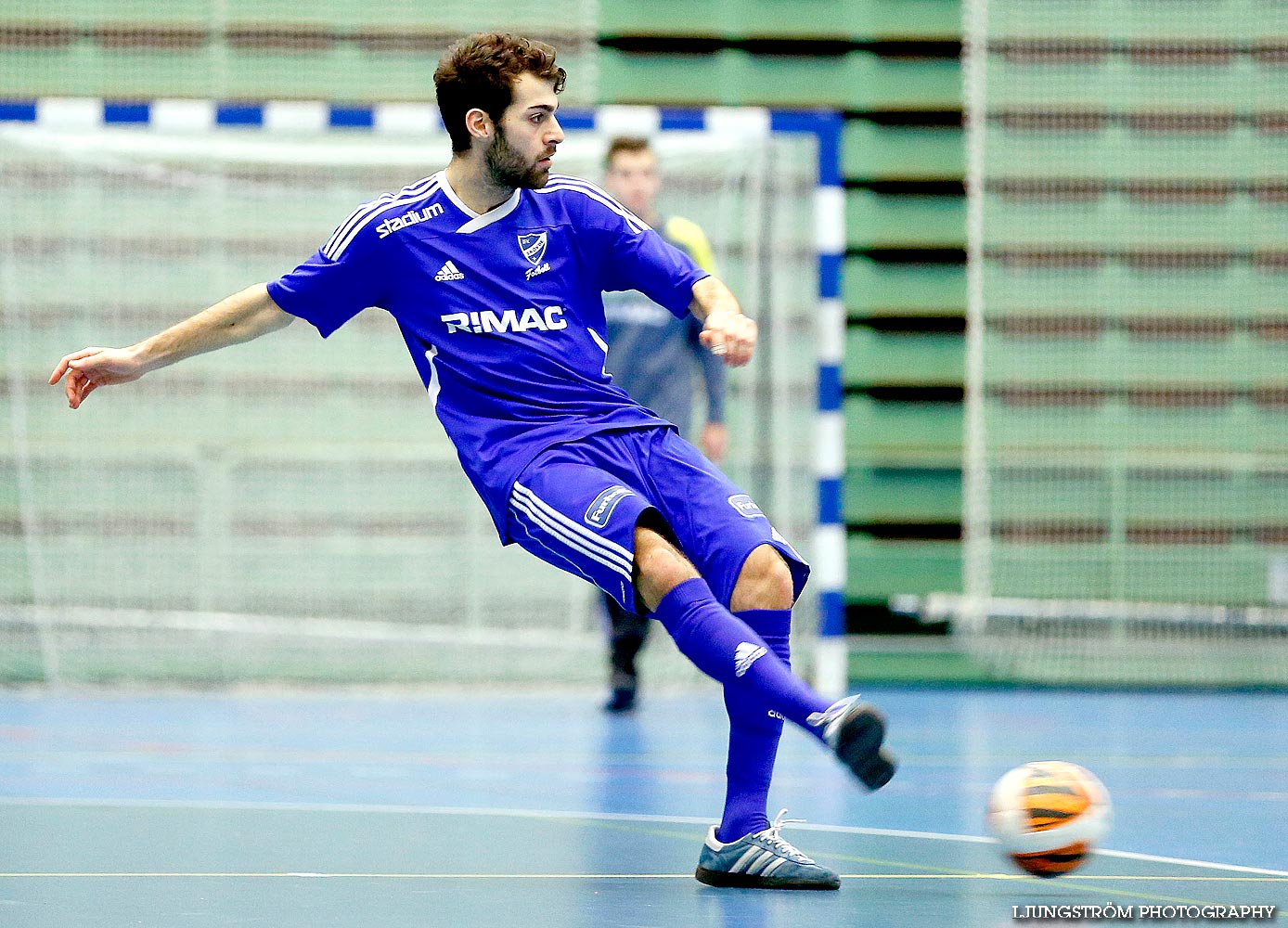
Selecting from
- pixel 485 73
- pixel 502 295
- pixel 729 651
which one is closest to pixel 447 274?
pixel 502 295

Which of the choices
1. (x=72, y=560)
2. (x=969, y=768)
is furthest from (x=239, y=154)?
(x=969, y=768)

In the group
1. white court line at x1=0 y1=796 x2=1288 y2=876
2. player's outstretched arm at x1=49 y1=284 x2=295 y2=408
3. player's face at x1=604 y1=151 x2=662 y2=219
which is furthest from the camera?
player's face at x1=604 y1=151 x2=662 y2=219

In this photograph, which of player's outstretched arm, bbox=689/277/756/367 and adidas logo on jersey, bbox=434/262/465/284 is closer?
player's outstretched arm, bbox=689/277/756/367

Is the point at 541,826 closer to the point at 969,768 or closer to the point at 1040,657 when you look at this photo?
the point at 969,768

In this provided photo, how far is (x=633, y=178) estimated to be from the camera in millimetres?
7371

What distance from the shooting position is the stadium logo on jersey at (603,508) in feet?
12.2

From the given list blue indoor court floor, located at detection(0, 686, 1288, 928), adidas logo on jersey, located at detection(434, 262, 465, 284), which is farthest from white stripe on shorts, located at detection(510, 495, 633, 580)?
blue indoor court floor, located at detection(0, 686, 1288, 928)

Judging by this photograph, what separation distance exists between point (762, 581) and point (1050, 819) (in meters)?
0.78

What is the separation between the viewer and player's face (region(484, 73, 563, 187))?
13.1 feet

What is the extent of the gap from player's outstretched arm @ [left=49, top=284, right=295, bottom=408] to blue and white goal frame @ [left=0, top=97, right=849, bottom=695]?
413 cm

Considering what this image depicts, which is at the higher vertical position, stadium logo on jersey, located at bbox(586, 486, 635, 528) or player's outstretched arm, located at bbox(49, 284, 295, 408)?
player's outstretched arm, located at bbox(49, 284, 295, 408)

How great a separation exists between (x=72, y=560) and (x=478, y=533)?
1.99 meters

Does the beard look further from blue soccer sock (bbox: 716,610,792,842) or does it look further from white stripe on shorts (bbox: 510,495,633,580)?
blue soccer sock (bbox: 716,610,792,842)

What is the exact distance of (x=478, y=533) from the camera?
29.8 feet
